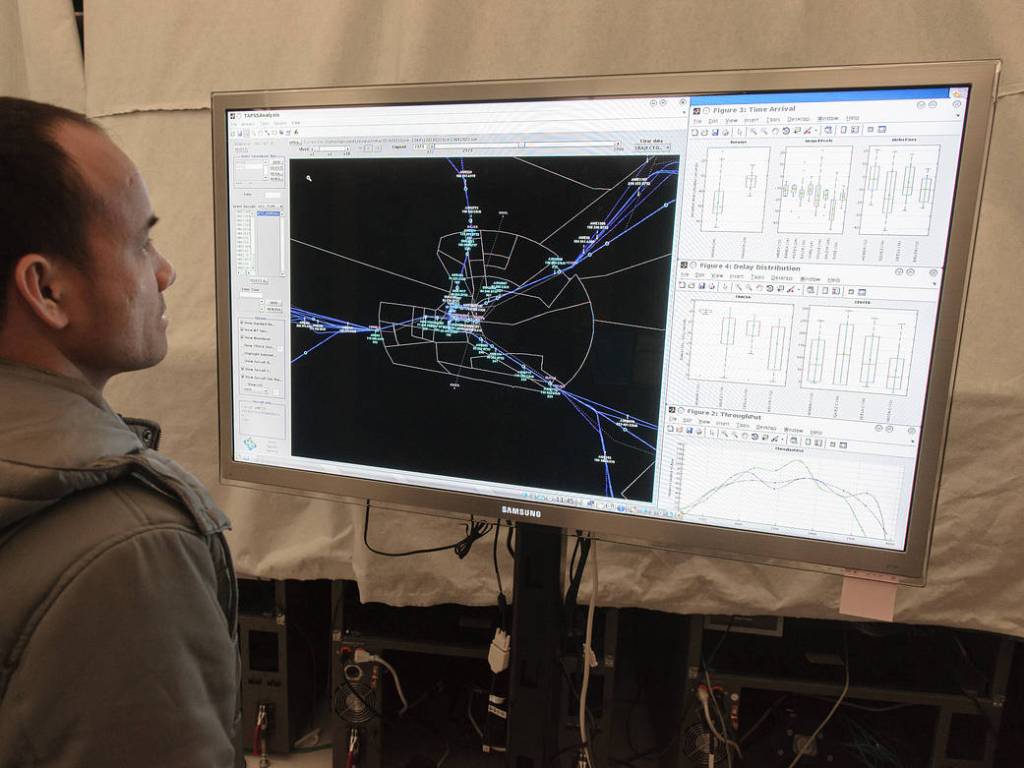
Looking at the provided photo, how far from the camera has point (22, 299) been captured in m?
0.55

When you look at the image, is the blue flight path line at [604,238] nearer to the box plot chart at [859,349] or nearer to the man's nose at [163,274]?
the box plot chart at [859,349]

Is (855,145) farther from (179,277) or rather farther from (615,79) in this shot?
(179,277)

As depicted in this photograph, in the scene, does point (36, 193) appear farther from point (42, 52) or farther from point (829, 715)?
point (829, 715)

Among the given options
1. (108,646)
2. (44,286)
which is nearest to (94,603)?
(108,646)

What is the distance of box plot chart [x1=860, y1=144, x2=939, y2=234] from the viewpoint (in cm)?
66

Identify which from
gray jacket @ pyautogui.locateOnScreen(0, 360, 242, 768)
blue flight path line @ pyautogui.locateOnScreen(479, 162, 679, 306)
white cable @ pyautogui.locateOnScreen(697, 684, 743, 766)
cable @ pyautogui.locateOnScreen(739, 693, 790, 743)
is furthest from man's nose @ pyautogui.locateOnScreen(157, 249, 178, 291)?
cable @ pyautogui.locateOnScreen(739, 693, 790, 743)

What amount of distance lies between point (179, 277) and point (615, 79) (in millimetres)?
1020

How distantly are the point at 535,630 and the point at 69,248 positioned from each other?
704 millimetres

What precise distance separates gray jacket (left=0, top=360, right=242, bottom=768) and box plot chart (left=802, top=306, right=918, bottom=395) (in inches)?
27.0

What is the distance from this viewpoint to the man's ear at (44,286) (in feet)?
1.76

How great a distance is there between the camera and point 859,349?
0.70 meters

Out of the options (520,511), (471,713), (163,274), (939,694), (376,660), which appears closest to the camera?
(163,274)

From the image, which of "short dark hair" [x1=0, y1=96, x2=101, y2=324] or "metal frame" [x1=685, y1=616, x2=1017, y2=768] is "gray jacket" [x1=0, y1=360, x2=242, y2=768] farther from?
"metal frame" [x1=685, y1=616, x2=1017, y2=768]

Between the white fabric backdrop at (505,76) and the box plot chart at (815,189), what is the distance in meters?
0.37
